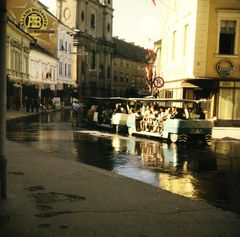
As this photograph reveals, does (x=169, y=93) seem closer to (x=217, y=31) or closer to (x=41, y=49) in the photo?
(x=217, y=31)

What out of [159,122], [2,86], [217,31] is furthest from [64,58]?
[2,86]

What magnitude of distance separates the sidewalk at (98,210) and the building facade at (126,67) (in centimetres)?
8839

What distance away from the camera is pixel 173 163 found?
1016 centimetres

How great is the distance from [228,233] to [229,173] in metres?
4.63

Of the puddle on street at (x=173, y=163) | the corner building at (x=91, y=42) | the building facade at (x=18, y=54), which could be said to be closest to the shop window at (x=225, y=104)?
the puddle on street at (x=173, y=163)

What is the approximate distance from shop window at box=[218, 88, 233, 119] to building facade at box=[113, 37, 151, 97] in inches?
2828

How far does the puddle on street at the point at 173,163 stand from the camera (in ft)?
23.1

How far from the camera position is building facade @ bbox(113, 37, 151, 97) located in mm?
100669

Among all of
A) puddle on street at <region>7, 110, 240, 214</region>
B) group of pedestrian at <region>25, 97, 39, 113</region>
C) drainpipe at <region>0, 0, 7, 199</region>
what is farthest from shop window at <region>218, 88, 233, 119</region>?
group of pedestrian at <region>25, 97, 39, 113</region>

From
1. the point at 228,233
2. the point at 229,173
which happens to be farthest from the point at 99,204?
the point at 229,173

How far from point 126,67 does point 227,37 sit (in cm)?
8371

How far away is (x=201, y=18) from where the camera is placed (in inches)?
866

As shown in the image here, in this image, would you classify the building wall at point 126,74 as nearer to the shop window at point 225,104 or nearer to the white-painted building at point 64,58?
the white-painted building at point 64,58

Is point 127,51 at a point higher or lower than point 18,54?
higher
